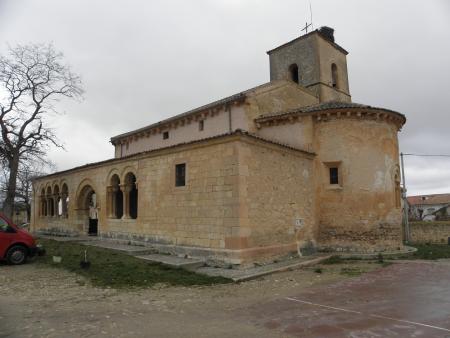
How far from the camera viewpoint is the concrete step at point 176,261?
1043cm

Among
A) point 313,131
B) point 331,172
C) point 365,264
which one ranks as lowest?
point 365,264

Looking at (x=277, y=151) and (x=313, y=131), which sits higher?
(x=313, y=131)

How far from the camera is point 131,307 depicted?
6820 mm

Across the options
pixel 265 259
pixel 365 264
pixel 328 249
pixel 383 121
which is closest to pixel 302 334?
pixel 265 259

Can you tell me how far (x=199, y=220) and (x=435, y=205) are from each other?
55.4 metres

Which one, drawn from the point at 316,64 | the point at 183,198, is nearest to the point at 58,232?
the point at 183,198

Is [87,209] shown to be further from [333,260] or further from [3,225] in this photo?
[333,260]

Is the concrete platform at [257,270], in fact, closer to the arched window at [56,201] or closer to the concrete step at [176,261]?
the concrete step at [176,261]

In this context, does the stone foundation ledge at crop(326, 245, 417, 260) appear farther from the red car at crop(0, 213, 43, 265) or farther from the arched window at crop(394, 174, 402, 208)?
the red car at crop(0, 213, 43, 265)

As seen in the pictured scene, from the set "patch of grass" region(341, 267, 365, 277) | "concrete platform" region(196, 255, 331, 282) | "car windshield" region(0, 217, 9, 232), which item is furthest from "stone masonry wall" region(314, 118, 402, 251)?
"car windshield" region(0, 217, 9, 232)

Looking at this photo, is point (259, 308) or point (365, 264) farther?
point (365, 264)

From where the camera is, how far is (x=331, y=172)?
14586mm

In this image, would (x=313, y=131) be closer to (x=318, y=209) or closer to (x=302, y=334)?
(x=318, y=209)

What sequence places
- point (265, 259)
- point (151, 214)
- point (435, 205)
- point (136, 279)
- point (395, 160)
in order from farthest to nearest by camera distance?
point (435, 205)
point (395, 160)
point (151, 214)
point (265, 259)
point (136, 279)
